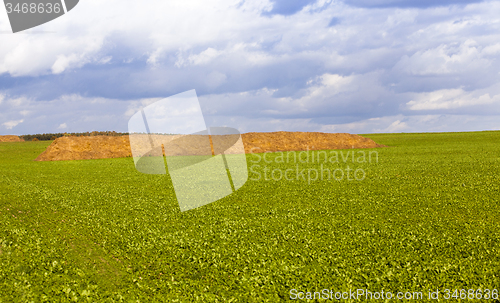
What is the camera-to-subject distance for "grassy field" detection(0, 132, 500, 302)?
798cm

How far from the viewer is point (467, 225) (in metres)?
12.2

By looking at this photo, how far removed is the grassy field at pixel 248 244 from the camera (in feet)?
26.2

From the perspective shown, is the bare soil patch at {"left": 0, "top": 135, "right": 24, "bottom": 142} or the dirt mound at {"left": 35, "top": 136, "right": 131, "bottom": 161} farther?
the bare soil patch at {"left": 0, "top": 135, "right": 24, "bottom": 142}

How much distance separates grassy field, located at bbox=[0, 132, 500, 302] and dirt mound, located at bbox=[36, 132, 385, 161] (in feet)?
110

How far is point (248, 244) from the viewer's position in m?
10.2

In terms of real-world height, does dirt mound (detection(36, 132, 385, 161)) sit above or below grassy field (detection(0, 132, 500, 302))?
above

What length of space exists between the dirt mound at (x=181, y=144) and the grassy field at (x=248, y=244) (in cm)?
3348

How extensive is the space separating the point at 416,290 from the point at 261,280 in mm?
3600

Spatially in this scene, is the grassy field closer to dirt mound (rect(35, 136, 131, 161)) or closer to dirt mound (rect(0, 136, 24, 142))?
dirt mound (rect(35, 136, 131, 161))

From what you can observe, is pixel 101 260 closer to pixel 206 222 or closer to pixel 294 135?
pixel 206 222

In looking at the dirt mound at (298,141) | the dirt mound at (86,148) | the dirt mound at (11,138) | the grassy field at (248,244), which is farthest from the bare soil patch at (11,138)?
the grassy field at (248,244)

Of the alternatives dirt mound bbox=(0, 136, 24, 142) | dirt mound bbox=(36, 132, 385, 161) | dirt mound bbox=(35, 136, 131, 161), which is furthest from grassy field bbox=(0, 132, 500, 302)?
dirt mound bbox=(0, 136, 24, 142)

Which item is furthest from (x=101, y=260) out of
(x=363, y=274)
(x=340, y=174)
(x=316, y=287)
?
(x=340, y=174)

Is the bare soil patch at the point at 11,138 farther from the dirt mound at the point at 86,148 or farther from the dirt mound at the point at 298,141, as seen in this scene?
the dirt mound at the point at 298,141
